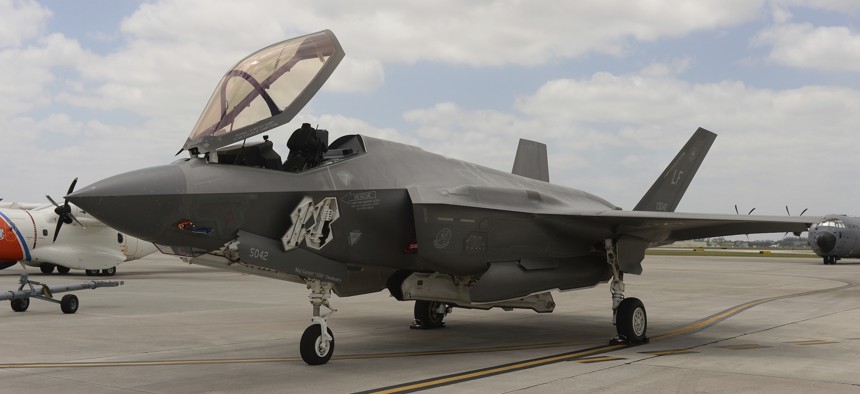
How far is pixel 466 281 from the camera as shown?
10.7m

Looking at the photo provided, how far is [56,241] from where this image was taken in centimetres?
2844

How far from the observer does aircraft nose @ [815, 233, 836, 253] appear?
1665 inches

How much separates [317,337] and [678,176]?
899cm

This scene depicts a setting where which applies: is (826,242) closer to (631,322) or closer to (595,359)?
(631,322)

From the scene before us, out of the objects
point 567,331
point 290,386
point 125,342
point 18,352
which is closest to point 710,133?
point 567,331

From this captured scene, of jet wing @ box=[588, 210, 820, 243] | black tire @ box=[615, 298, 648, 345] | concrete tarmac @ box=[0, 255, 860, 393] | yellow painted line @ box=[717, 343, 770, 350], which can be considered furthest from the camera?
black tire @ box=[615, 298, 648, 345]

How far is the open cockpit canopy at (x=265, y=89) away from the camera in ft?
26.3

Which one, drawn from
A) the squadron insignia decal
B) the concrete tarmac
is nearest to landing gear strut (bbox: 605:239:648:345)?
the concrete tarmac

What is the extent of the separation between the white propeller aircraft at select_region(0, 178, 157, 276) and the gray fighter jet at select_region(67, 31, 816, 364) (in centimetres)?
2061

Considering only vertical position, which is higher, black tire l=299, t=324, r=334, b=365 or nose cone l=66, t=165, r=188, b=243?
nose cone l=66, t=165, r=188, b=243

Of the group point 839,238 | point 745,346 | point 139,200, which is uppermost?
point 139,200

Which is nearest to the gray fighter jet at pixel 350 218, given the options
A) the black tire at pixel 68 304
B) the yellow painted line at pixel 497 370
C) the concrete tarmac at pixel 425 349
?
the concrete tarmac at pixel 425 349

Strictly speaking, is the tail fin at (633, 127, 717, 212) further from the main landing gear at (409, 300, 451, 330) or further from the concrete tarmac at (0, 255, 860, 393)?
the main landing gear at (409, 300, 451, 330)

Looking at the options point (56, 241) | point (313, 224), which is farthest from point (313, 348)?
point (56, 241)
